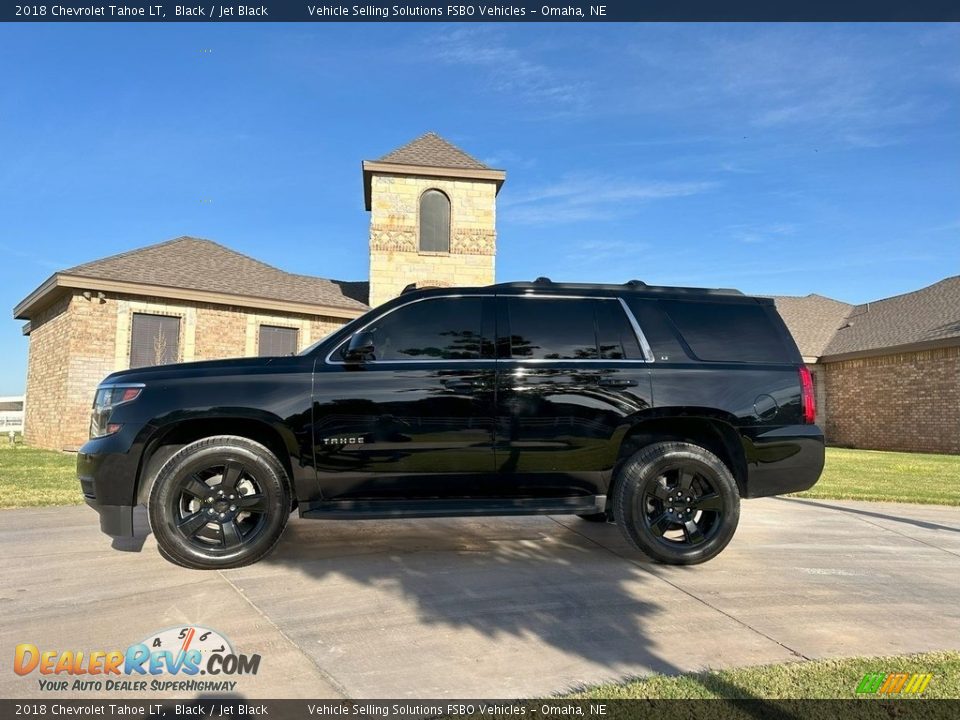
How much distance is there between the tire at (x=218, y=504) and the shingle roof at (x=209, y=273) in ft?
45.7

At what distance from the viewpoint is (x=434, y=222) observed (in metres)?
20.0

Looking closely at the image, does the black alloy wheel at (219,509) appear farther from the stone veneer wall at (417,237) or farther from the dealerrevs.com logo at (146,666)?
the stone veneer wall at (417,237)

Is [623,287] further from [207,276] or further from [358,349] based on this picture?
[207,276]

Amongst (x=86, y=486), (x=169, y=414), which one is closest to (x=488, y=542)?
(x=169, y=414)

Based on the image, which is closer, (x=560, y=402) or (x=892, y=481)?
(x=560, y=402)

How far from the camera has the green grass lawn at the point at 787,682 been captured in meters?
2.57

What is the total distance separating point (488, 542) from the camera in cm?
526

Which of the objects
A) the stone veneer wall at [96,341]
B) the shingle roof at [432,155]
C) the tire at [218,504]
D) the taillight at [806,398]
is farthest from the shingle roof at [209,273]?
the taillight at [806,398]

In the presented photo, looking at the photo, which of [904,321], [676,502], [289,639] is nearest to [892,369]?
[904,321]

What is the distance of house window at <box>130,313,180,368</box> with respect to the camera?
1641cm

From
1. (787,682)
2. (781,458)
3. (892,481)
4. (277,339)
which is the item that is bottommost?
(892,481)

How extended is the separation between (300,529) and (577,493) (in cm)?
264

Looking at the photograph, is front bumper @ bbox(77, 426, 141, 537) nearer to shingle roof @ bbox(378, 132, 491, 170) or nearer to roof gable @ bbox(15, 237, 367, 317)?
roof gable @ bbox(15, 237, 367, 317)

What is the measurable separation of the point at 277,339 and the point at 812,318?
23.6 metres
